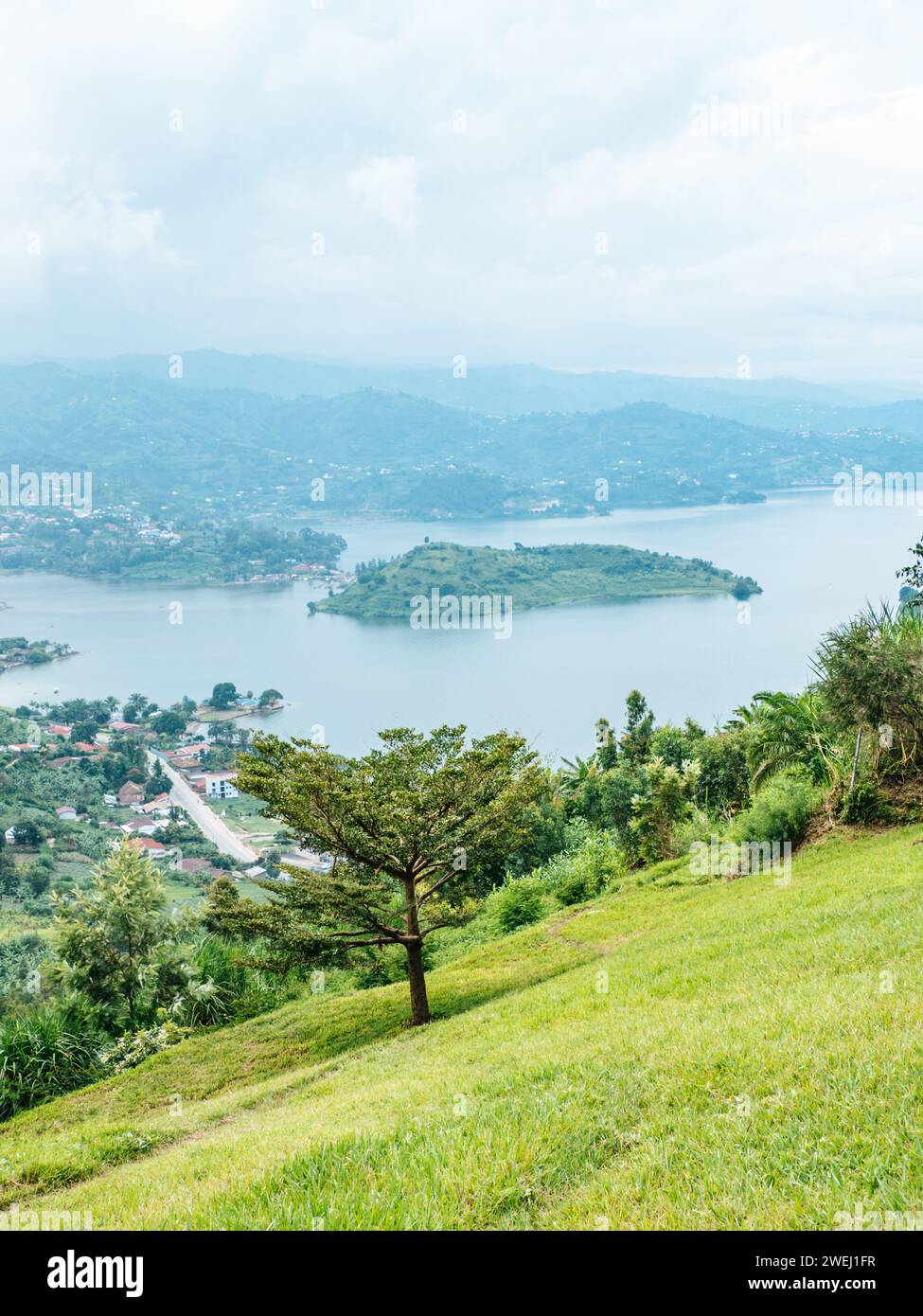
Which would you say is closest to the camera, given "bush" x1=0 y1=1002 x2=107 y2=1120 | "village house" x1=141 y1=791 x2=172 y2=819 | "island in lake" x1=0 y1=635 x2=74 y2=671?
"bush" x1=0 y1=1002 x2=107 y2=1120

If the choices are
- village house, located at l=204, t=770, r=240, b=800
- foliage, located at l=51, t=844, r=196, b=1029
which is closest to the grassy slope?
foliage, located at l=51, t=844, r=196, b=1029

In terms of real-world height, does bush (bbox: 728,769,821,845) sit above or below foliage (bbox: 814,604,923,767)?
below

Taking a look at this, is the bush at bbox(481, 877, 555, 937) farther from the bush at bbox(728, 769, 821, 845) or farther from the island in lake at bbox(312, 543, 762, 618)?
the island in lake at bbox(312, 543, 762, 618)

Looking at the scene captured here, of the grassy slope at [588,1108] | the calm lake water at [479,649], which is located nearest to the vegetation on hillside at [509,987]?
the grassy slope at [588,1108]

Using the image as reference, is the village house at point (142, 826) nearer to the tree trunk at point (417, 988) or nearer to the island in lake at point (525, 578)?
the tree trunk at point (417, 988)

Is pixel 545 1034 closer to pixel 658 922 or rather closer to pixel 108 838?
pixel 658 922
